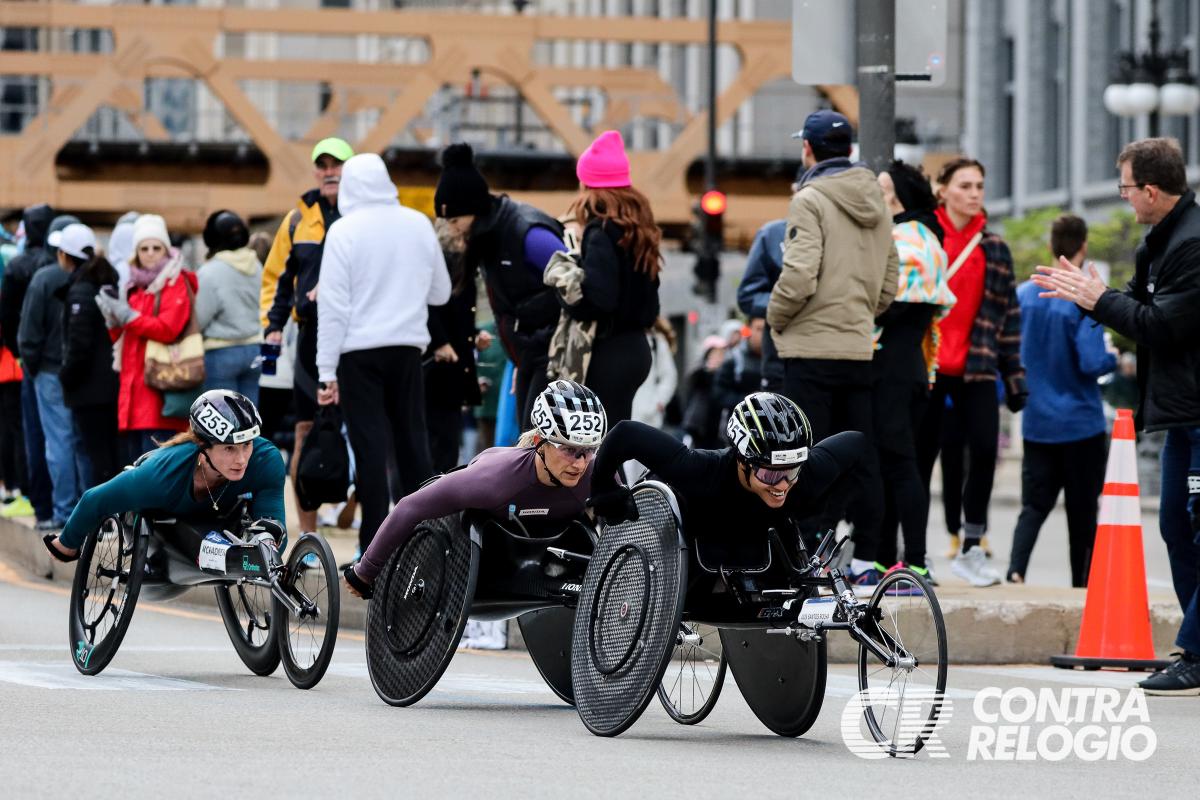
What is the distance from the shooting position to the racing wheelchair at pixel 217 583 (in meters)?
9.67

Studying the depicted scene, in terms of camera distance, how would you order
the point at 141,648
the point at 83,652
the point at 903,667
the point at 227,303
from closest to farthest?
the point at 903,667, the point at 83,652, the point at 141,648, the point at 227,303

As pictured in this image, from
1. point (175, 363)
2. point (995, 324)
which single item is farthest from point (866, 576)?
point (175, 363)

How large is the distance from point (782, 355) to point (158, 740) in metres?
4.00

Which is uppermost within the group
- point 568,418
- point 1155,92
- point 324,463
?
point 1155,92

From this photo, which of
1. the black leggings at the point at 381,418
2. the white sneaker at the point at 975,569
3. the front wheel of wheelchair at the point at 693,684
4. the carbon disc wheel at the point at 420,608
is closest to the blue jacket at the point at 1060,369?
the white sneaker at the point at 975,569

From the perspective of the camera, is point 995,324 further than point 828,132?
Yes

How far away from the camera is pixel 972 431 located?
12.6 m

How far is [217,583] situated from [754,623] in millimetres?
2657

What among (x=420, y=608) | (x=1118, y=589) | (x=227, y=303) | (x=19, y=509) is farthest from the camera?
(x=19, y=509)

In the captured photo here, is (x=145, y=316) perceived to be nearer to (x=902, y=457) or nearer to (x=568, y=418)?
(x=902, y=457)

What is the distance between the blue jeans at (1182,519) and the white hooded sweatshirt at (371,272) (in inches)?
134

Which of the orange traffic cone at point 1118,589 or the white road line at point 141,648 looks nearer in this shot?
the orange traffic cone at point 1118,589

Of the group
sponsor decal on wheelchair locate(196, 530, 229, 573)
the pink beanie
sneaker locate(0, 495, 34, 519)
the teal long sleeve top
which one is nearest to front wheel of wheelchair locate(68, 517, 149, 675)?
the teal long sleeve top

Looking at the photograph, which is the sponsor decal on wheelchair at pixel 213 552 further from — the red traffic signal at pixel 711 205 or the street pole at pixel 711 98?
the street pole at pixel 711 98
